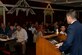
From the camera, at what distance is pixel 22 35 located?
338 inches

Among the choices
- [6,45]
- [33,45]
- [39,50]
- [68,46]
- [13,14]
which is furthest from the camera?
[13,14]

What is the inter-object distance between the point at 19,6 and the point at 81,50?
9.41 meters

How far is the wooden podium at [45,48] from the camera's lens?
359cm

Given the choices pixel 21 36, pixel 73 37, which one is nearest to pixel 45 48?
pixel 73 37

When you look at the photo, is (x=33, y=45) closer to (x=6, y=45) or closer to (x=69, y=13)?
(x=6, y=45)

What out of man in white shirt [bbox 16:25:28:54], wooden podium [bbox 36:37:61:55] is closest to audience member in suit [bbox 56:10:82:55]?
wooden podium [bbox 36:37:61:55]

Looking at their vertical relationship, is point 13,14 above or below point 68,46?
below

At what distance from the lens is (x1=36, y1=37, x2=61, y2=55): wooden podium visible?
3.59m

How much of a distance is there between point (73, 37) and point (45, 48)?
2.42ft

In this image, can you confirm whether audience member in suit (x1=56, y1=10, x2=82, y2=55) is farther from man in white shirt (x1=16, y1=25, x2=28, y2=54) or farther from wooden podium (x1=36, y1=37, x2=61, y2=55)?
man in white shirt (x1=16, y1=25, x2=28, y2=54)

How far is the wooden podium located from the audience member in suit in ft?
0.93

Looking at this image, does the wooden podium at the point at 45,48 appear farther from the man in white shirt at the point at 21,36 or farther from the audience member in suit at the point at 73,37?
the man in white shirt at the point at 21,36

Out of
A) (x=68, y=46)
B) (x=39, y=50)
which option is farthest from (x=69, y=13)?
(x=39, y=50)

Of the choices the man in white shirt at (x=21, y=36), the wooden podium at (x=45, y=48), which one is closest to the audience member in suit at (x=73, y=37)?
the wooden podium at (x=45, y=48)
